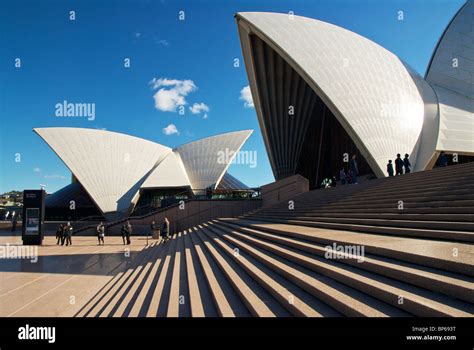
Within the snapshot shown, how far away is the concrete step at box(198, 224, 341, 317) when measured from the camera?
3033 millimetres

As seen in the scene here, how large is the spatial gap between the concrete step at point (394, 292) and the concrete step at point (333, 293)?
0.22 ft

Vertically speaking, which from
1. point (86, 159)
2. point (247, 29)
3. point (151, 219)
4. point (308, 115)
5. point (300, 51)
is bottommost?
point (151, 219)

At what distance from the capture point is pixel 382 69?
20031 mm

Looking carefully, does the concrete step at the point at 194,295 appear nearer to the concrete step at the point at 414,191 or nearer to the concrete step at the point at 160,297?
the concrete step at the point at 160,297

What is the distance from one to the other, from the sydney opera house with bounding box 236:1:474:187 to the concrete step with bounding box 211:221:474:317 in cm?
1323

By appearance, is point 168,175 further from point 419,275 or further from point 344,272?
point 419,275

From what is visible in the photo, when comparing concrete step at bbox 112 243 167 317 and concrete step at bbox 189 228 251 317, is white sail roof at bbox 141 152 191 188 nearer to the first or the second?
concrete step at bbox 112 243 167 317

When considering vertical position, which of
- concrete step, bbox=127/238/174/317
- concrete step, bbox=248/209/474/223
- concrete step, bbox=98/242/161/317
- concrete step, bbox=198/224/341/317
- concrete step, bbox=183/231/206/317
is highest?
concrete step, bbox=248/209/474/223

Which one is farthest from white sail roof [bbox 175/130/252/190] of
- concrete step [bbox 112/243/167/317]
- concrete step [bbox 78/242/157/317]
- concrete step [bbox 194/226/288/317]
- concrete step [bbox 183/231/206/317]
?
concrete step [bbox 194/226/288/317]
